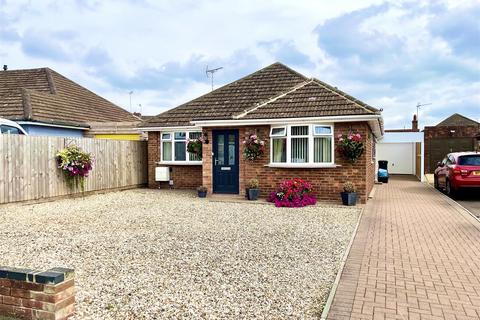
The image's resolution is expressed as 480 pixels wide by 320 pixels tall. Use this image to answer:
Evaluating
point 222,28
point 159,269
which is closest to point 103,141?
point 222,28

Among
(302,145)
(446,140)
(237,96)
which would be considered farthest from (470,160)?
(446,140)

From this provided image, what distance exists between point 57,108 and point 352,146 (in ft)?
43.8

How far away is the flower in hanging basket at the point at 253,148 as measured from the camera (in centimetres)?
1213

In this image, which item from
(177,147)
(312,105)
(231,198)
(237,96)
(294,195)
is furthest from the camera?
(177,147)

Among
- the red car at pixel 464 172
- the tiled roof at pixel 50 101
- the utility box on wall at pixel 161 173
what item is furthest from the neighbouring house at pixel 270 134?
the tiled roof at pixel 50 101

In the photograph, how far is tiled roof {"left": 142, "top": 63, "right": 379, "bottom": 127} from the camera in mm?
11734

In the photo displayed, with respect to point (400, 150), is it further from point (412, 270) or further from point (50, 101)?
point (412, 270)

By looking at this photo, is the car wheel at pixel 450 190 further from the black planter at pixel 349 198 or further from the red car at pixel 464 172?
the black planter at pixel 349 198

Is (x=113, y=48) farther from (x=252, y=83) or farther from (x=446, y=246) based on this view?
(x=446, y=246)

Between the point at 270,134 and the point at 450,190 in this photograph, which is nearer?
the point at 270,134

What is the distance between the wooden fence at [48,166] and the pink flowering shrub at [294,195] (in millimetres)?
6359

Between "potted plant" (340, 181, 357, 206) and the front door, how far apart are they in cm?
370

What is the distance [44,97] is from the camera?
17.7m

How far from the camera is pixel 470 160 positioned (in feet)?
41.8
